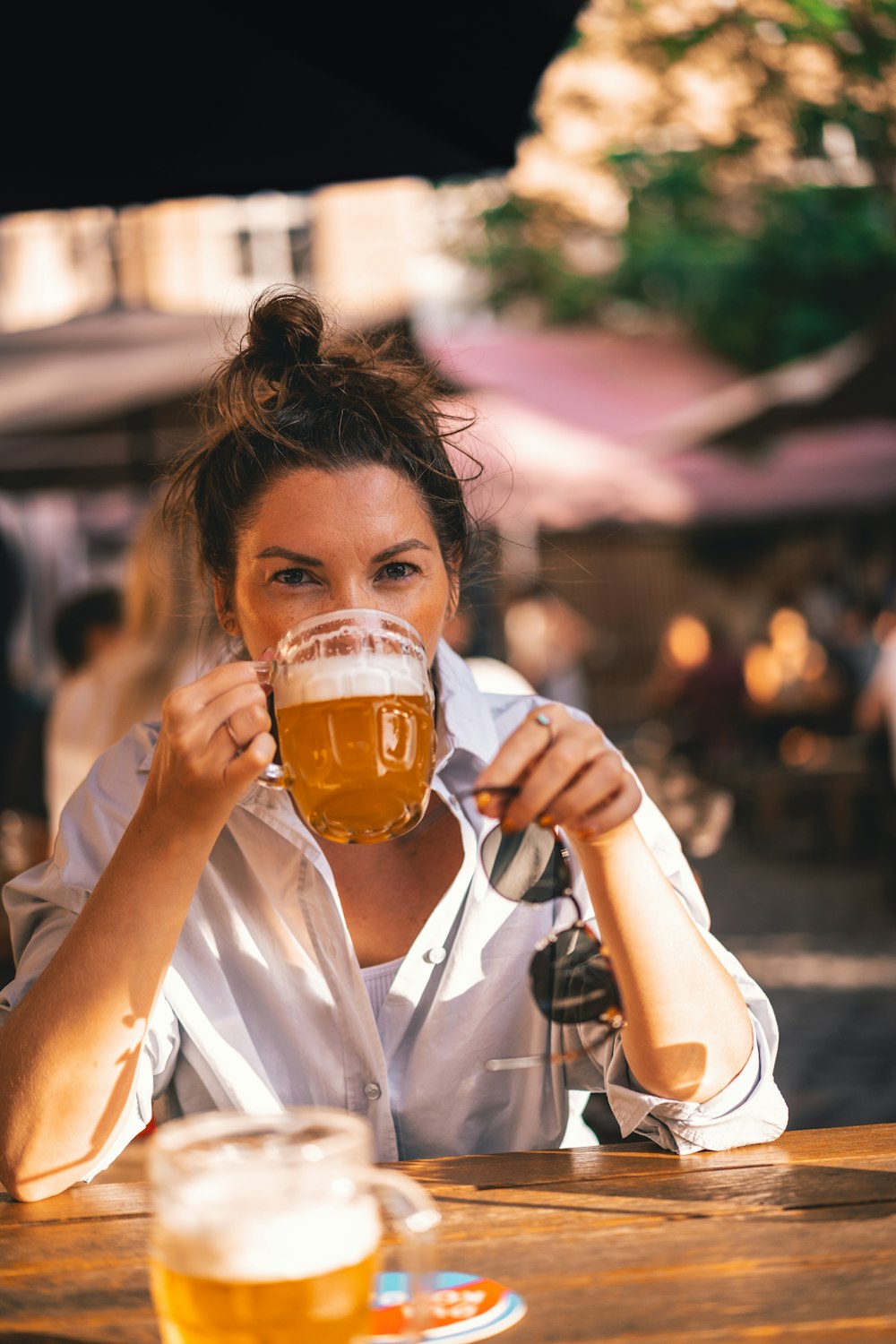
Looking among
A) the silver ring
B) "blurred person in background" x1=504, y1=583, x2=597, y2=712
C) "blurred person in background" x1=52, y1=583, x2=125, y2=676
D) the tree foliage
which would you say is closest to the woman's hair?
the silver ring

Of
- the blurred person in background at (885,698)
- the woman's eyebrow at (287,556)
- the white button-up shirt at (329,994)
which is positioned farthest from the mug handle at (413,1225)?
the blurred person in background at (885,698)

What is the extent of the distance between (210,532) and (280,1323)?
1.28m

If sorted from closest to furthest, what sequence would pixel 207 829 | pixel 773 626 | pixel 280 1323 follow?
pixel 280 1323 < pixel 207 829 < pixel 773 626

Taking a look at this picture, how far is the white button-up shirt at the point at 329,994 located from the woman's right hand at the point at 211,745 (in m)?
0.37

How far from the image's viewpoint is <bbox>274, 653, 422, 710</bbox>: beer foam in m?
1.32

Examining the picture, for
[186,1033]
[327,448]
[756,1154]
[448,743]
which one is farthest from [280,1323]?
[327,448]

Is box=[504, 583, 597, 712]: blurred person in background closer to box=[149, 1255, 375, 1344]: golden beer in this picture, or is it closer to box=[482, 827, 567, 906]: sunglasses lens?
box=[482, 827, 567, 906]: sunglasses lens

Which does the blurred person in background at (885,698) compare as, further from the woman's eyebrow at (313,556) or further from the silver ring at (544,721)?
the silver ring at (544,721)

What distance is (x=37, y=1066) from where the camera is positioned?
1.40m

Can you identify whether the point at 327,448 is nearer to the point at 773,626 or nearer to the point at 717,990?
the point at 717,990

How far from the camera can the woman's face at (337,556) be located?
Result: 1646 millimetres

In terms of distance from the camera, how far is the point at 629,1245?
3.83 feet

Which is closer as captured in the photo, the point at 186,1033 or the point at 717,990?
the point at 717,990

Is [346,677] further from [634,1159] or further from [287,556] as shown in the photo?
[634,1159]
